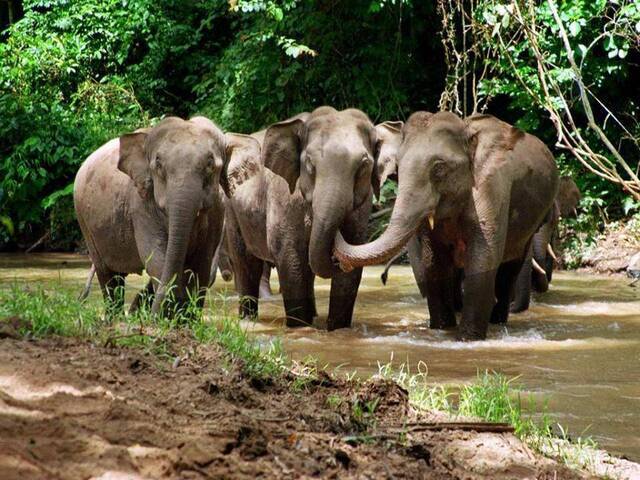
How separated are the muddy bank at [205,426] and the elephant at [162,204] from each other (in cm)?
229

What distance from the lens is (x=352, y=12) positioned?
64.9 feet

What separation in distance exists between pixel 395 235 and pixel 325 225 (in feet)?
1.93

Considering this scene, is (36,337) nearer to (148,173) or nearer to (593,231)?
(148,173)

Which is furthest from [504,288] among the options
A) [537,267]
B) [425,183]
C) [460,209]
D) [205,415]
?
[205,415]

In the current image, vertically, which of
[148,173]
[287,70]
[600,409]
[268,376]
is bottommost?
[600,409]

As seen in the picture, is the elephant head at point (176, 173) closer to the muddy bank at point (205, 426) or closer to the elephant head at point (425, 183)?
the elephant head at point (425, 183)

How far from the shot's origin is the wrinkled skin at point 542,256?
11.7m

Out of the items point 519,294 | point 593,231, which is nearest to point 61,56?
point 593,231

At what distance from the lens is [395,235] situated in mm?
8789

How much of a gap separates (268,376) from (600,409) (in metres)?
2.32

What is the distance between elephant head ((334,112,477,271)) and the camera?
880cm

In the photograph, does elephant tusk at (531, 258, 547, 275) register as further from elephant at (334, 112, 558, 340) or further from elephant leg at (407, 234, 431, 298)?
elephant leg at (407, 234, 431, 298)

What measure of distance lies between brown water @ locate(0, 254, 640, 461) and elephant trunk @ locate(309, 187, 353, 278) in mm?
700

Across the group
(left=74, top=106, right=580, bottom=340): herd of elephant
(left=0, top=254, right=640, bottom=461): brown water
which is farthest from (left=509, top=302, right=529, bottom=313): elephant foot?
(left=74, top=106, right=580, bottom=340): herd of elephant
